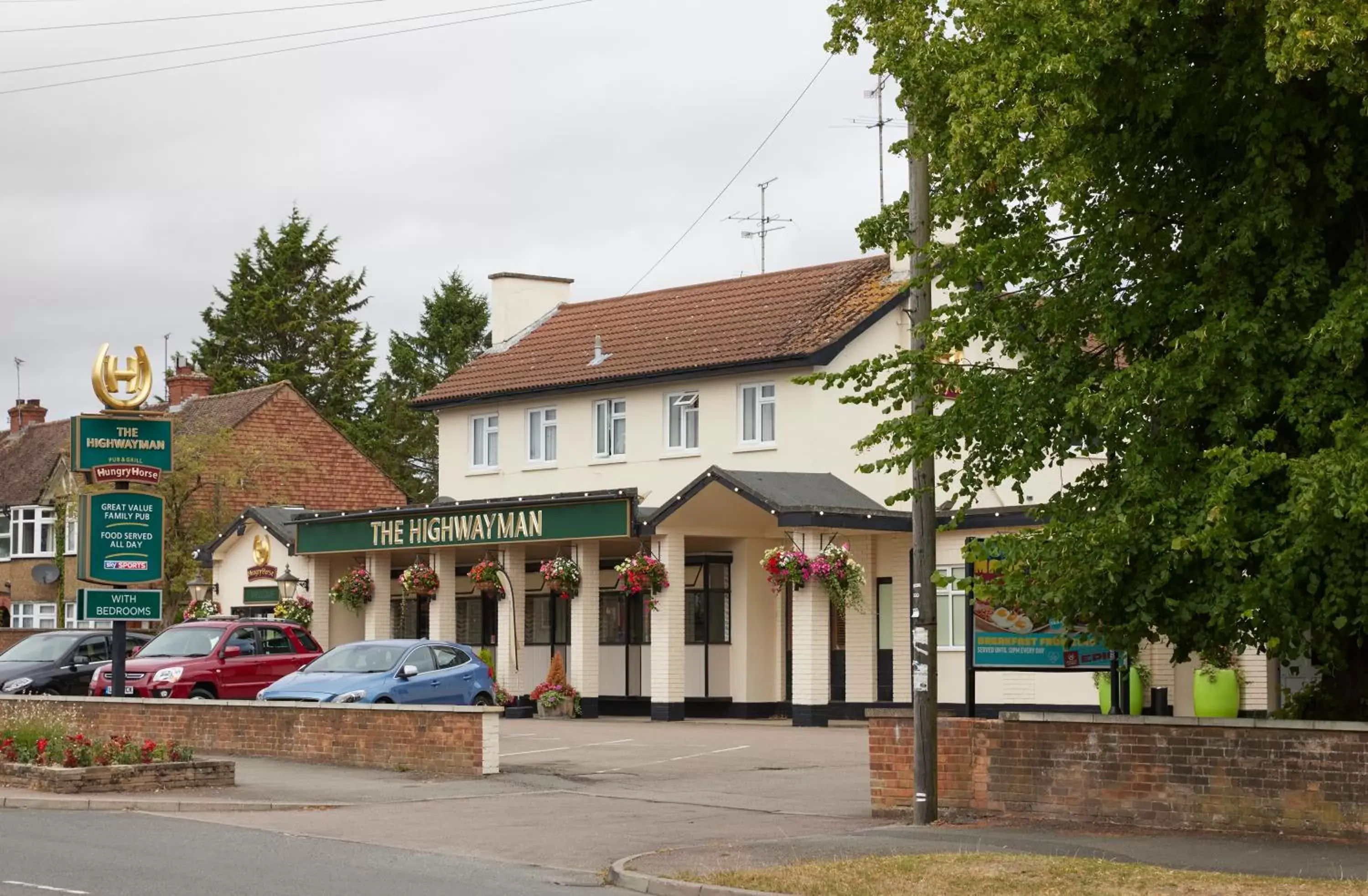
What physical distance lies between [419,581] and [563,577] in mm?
4239

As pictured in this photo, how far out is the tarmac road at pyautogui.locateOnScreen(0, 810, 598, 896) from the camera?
12828 millimetres

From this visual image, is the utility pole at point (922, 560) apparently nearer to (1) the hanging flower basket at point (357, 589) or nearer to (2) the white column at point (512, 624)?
(2) the white column at point (512, 624)

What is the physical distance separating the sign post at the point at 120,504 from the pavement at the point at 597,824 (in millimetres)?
4501

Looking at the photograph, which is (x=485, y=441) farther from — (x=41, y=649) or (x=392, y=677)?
(x=392, y=677)

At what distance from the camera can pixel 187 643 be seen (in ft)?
100

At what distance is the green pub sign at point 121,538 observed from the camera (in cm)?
2775

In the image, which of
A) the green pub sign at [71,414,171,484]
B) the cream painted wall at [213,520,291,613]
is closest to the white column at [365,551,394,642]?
the cream painted wall at [213,520,291,613]

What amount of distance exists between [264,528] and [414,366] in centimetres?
3686

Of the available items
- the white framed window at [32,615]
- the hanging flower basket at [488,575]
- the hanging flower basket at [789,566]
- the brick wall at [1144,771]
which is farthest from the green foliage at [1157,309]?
the white framed window at [32,615]

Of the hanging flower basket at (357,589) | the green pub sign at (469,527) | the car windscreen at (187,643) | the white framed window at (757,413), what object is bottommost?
the car windscreen at (187,643)

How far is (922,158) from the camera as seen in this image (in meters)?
17.0

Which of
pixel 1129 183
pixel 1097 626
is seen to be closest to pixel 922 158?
pixel 1129 183

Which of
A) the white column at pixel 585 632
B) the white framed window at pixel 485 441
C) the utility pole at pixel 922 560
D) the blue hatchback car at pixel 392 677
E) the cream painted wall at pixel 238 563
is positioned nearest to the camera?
the utility pole at pixel 922 560

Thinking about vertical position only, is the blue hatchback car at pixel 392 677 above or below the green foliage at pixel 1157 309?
below
